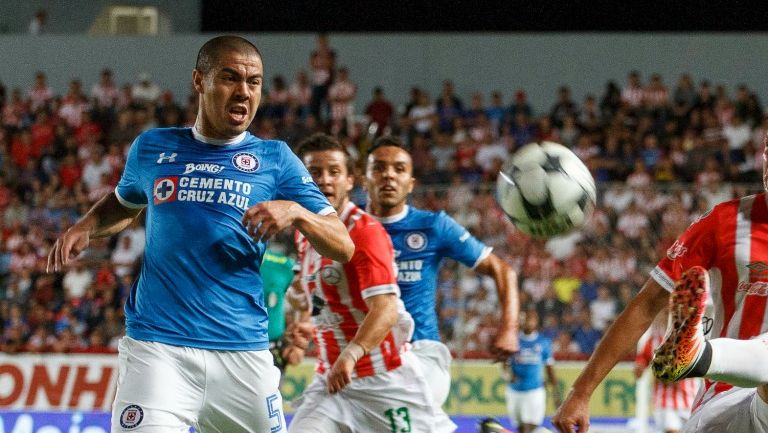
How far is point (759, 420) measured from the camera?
13.2 feet

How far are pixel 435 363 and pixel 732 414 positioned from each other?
282 cm

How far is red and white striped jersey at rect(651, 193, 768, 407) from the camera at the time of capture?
4.14 m

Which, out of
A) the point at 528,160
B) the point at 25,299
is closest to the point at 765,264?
the point at 528,160

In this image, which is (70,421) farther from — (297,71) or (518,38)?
(518,38)

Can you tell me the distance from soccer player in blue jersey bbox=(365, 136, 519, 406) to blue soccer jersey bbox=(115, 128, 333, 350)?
2213 mm

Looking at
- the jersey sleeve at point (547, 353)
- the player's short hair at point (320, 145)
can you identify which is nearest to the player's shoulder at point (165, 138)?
the player's short hair at point (320, 145)

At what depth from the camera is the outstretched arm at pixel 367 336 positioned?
203 inches

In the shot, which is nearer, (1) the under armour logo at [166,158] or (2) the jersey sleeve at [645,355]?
(1) the under armour logo at [166,158]

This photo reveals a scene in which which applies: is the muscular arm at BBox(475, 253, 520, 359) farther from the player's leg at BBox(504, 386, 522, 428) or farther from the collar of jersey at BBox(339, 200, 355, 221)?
the player's leg at BBox(504, 386, 522, 428)

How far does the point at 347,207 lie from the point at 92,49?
18.7 m

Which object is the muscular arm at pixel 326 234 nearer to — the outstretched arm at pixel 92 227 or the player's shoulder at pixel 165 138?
the player's shoulder at pixel 165 138

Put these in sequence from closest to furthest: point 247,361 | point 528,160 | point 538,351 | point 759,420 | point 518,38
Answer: point 759,420 → point 247,361 → point 528,160 → point 538,351 → point 518,38

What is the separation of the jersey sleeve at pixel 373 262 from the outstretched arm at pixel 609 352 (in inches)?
64.7

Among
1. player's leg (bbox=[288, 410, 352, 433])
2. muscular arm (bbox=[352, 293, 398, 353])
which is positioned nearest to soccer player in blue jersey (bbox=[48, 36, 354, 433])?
muscular arm (bbox=[352, 293, 398, 353])
